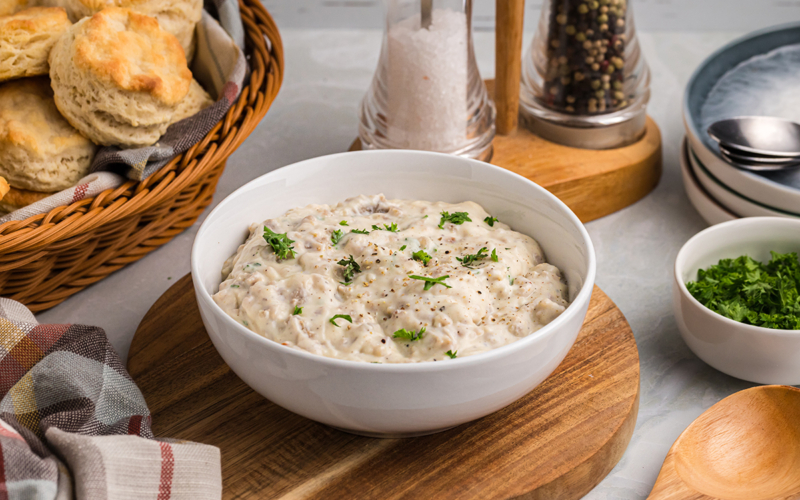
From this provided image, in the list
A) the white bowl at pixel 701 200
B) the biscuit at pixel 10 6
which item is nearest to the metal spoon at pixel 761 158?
the white bowl at pixel 701 200

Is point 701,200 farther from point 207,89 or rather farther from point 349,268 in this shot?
point 207,89

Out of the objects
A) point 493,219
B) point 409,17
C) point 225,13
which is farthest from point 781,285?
point 225,13

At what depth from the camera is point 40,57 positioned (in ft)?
5.01

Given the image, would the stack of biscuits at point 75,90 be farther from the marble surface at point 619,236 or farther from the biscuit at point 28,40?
the marble surface at point 619,236

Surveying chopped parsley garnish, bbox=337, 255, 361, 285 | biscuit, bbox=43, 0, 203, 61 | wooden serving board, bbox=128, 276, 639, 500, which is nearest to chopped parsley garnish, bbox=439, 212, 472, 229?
chopped parsley garnish, bbox=337, 255, 361, 285

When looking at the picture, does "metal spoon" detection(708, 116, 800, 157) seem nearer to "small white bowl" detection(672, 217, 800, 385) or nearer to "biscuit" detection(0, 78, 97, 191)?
"small white bowl" detection(672, 217, 800, 385)

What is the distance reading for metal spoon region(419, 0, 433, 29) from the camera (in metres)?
1.71

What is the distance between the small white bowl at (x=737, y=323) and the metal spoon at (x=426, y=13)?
75 centimetres

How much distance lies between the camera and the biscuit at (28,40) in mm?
1477

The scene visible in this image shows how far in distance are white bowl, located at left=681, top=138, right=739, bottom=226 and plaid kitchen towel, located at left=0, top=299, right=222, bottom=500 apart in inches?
51.0

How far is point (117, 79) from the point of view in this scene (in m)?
1.42

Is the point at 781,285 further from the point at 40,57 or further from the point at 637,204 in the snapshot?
the point at 40,57

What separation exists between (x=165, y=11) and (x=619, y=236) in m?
1.21

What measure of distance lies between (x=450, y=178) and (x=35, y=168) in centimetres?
81
